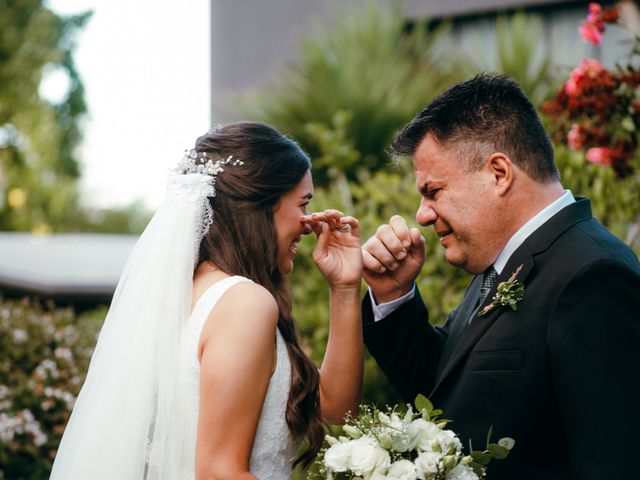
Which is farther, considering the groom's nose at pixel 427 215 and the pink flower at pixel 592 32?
the pink flower at pixel 592 32

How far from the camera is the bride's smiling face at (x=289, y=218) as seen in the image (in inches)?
123

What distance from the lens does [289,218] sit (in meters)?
3.15

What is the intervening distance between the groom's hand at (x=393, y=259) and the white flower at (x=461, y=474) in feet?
3.77

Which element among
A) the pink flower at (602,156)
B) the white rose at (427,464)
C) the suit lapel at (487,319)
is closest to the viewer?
the white rose at (427,464)

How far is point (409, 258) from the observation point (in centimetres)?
343

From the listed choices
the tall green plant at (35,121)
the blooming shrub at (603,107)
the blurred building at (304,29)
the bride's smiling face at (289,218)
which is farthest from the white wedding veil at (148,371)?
the tall green plant at (35,121)

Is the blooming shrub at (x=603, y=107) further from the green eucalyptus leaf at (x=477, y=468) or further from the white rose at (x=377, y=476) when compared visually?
the white rose at (x=377, y=476)

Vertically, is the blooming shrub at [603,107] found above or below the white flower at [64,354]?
above

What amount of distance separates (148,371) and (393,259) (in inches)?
43.5

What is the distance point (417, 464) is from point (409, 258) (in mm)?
1239

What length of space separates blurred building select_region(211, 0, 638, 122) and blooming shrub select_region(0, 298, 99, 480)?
325 cm

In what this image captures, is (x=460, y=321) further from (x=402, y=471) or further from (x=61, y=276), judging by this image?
(x=61, y=276)

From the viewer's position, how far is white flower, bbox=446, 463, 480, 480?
2.35m

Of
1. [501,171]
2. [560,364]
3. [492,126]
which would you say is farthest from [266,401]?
[492,126]
